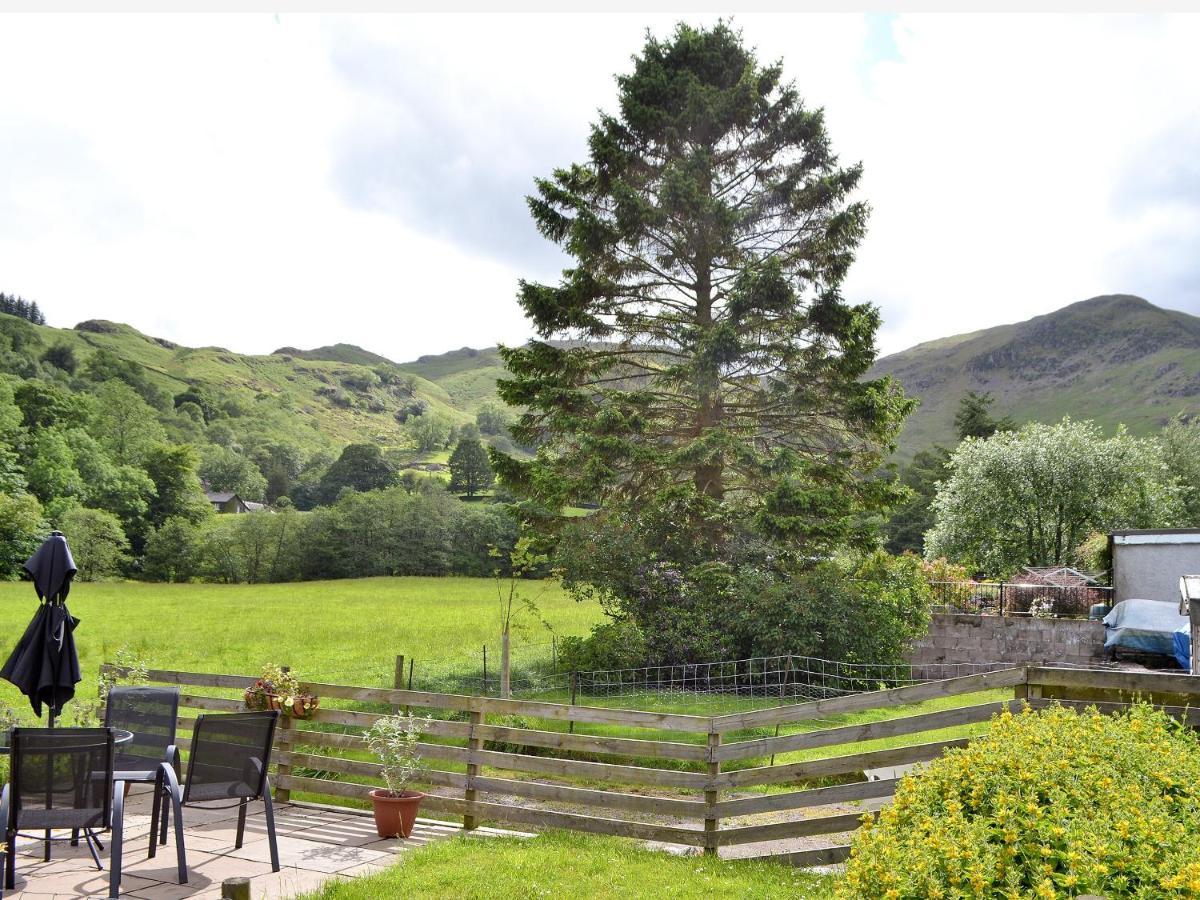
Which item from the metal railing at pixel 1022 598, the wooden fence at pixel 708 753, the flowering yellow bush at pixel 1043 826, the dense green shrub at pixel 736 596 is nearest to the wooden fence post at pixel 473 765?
the wooden fence at pixel 708 753

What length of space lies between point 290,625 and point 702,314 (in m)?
20.8

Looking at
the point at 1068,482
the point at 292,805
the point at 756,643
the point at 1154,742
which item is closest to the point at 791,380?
the point at 756,643

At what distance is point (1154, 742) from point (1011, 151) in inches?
571

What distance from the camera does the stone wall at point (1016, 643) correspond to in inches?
839

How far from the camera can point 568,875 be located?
21.0 ft

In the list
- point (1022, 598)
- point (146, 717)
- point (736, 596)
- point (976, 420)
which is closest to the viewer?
point (146, 717)

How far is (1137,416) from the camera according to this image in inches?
6722

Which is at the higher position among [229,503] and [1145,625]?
[229,503]

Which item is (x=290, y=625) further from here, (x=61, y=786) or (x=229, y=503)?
(x=229, y=503)

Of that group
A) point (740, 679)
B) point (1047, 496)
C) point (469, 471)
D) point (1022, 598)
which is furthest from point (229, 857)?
point (469, 471)

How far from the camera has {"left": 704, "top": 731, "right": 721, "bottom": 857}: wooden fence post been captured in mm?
7152

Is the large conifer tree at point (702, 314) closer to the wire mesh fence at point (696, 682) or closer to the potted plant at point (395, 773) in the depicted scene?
the wire mesh fence at point (696, 682)

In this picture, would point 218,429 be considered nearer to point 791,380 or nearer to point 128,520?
point 128,520

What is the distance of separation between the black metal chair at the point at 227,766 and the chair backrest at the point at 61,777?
2.26 feet
